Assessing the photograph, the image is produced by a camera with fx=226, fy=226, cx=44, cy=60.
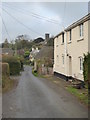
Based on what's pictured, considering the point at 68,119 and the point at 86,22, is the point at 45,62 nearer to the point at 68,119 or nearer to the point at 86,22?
the point at 86,22

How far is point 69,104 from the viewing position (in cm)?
1149

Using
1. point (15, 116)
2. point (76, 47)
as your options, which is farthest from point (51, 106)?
point (76, 47)

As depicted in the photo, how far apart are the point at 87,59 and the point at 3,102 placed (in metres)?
5.49

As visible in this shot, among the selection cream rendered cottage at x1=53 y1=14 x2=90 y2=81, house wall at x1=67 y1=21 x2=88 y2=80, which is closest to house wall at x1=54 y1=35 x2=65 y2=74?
cream rendered cottage at x1=53 y1=14 x2=90 y2=81

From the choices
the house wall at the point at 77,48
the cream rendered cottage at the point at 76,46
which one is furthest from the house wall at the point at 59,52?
the house wall at the point at 77,48

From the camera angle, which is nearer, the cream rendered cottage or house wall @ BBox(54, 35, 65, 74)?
the cream rendered cottage

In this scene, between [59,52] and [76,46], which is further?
[59,52]

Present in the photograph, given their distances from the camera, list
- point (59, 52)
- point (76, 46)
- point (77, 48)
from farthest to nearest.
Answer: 1. point (59, 52)
2. point (76, 46)
3. point (77, 48)

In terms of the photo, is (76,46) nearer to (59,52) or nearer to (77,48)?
(77,48)

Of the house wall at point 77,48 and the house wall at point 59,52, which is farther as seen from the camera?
the house wall at point 59,52

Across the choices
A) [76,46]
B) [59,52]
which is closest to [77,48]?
[76,46]

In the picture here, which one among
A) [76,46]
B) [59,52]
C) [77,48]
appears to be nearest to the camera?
[77,48]

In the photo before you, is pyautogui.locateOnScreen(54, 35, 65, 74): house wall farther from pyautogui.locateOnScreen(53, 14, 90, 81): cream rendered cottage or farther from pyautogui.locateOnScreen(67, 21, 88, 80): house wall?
pyautogui.locateOnScreen(67, 21, 88, 80): house wall

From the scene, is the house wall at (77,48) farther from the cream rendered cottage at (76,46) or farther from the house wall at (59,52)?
the house wall at (59,52)
